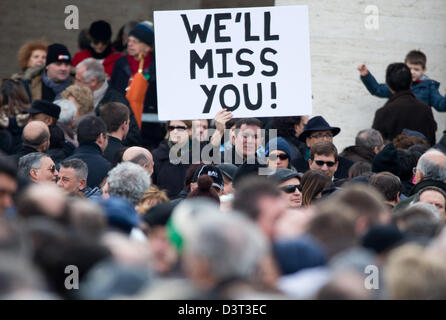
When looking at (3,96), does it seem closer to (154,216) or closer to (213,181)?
(213,181)

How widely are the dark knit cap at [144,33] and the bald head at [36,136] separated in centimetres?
308

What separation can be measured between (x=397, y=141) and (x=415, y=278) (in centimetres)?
626

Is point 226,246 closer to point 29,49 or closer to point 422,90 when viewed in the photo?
point 29,49

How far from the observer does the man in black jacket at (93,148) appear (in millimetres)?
8969

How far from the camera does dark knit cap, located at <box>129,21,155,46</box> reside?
1198cm

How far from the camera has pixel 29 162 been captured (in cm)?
856

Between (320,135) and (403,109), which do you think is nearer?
(320,135)

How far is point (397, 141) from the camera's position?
35.0 feet

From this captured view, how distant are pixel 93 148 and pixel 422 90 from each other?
15.3 ft

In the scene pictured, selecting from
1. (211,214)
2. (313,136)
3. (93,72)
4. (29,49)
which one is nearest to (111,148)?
(313,136)

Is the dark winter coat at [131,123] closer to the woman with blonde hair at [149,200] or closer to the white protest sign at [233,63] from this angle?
the white protest sign at [233,63]

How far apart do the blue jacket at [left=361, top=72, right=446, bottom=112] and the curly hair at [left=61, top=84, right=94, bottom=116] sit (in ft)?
10.8

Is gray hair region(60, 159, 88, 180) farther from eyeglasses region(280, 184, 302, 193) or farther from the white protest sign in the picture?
eyeglasses region(280, 184, 302, 193)
